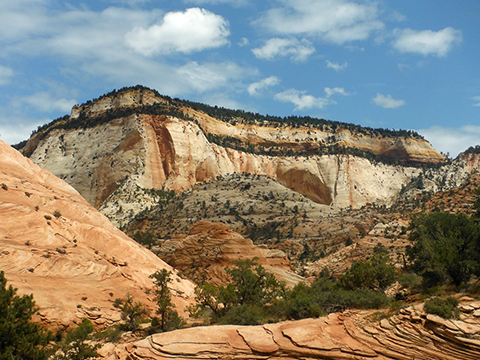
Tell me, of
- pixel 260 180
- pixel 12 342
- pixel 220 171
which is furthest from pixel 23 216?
pixel 220 171

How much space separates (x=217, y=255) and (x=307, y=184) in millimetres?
79870

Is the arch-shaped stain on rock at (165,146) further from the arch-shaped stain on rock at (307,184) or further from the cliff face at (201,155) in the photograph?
the arch-shaped stain on rock at (307,184)

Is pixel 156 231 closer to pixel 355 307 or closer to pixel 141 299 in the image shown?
pixel 141 299

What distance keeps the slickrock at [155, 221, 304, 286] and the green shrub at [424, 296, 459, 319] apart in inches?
1046

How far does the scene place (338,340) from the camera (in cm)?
1931

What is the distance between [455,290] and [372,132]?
13047 centimetres

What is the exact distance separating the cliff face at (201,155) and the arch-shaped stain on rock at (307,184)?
0.27 meters

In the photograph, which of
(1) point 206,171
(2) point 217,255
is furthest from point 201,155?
(2) point 217,255

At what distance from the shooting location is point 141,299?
30.9 m

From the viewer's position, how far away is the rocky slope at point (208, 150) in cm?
10356

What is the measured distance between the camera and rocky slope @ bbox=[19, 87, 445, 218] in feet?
340

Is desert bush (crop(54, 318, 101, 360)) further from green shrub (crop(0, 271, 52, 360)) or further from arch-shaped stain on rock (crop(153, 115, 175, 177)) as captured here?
arch-shaped stain on rock (crop(153, 115, 175, 177))

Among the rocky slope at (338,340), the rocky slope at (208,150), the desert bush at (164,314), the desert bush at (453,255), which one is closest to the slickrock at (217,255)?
the desert bush at (164,314)

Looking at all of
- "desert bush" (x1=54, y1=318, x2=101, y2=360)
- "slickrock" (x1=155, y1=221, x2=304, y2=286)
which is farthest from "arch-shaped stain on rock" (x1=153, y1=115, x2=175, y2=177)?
"desert bush" (x1=54, y1=318, x2=101, y2=360)
